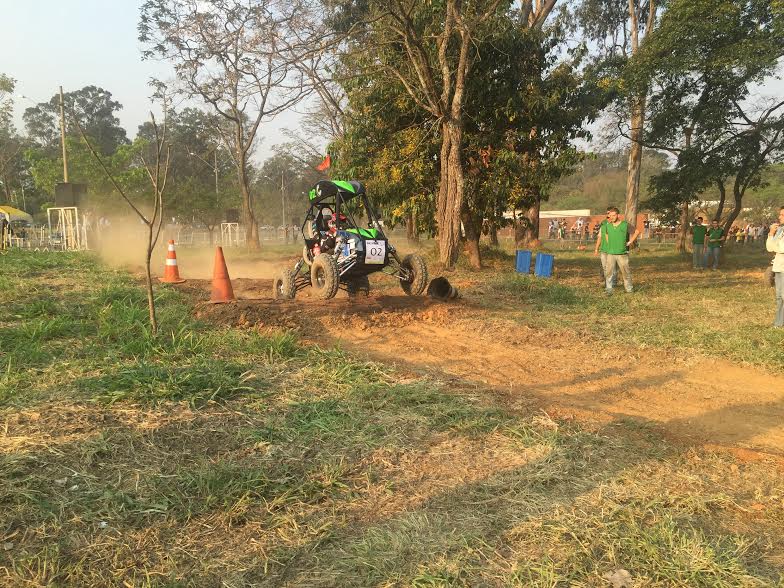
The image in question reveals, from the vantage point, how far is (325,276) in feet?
25.2

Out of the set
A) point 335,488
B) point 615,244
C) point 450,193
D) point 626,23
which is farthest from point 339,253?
point 626,23

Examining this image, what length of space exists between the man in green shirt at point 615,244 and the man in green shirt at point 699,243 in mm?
8243

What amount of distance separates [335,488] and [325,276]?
497cm

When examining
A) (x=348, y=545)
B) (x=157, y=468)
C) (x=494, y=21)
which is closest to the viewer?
(x=348, y=545)

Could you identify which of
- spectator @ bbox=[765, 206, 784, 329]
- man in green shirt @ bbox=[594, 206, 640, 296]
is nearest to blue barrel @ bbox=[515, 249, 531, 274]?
man in green shirt @ bbox=[594, 206, 640, 296]

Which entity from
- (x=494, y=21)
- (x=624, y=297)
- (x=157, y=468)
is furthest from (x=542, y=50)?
(x=157, y=468)

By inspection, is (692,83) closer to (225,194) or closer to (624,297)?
(624,297)

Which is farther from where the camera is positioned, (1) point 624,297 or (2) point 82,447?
(1) point 624,297

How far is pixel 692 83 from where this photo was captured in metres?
15.9

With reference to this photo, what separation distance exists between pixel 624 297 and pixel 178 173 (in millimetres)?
55799

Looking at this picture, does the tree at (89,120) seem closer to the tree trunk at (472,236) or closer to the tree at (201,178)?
the tree at (201,178)

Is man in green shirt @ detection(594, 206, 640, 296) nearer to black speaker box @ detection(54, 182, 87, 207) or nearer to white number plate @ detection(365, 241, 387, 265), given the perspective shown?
white number plate @ detection(365, 241, 387, 265)

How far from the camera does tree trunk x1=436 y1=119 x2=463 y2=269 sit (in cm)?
1301

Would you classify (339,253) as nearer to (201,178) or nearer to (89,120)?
(201,178)
